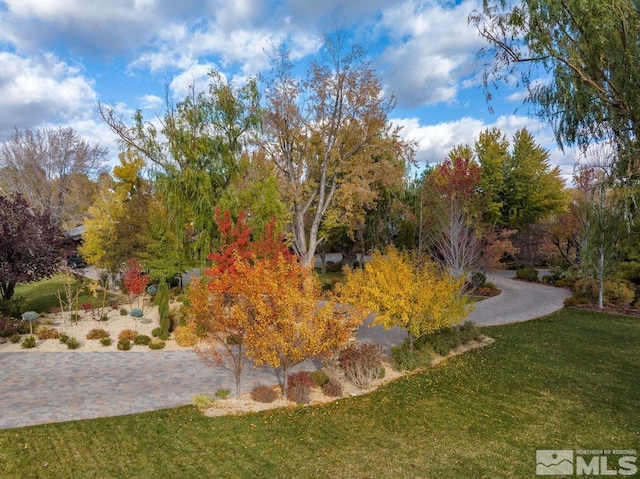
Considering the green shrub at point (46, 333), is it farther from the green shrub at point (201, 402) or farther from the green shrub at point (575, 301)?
the green shrub at point (575, 301)

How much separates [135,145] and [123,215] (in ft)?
26.5

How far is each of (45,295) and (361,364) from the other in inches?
976

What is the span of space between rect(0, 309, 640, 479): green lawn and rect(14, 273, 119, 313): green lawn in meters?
16.1

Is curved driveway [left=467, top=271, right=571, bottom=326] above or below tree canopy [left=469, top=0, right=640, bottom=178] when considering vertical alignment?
below

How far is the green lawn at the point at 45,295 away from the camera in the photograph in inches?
938

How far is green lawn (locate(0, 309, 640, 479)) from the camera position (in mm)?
8422

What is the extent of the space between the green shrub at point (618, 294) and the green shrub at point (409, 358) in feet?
53.5

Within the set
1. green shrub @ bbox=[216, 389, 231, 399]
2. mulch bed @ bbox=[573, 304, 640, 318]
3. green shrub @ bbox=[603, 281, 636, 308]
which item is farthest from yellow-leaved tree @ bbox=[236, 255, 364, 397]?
green shrub @ bbox=[603, 281, 636, 308]

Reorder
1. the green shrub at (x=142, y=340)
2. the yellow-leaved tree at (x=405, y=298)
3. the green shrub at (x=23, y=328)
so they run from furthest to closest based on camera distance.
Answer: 1. the green shrub at (x=23, y=328)
2. the green shrub at (x=142, y=340)
3. the yellow-leaved tree at (x=405, y=298)

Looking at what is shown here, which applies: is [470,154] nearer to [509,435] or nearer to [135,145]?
[135,145]

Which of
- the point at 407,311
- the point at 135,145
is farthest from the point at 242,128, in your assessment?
the point at 407,311

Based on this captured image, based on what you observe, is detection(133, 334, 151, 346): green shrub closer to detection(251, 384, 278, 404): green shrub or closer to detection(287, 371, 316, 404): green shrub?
detection(251, 384, 278, 404): green shrub

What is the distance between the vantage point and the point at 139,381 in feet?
44.6

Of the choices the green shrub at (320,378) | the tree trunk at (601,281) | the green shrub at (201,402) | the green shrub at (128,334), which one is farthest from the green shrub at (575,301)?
the green shrub at (128,334)
